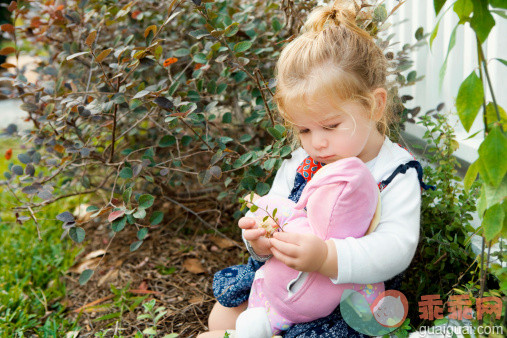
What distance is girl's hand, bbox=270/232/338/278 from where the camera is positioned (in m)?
1.35

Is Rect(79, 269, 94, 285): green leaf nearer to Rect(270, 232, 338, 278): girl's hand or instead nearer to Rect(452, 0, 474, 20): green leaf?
Rect(270, 232, 338, 278): girl's hand

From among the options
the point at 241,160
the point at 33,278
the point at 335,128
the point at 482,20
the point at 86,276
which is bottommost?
the point at 33,278

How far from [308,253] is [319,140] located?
0.36m

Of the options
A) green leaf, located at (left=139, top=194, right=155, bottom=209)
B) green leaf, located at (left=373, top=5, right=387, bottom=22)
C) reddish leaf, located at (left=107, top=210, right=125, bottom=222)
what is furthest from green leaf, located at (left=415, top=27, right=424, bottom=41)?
reddish leaf, located at (left=107, top=210, right=125, bottom=222)

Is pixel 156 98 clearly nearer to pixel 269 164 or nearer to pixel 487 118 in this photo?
pixel 269 164

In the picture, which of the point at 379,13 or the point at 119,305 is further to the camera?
the point at 119,305

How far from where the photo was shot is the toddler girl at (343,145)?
4.53ft

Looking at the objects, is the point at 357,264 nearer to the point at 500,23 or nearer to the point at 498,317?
the point at 498,317

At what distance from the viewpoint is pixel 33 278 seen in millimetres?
2484

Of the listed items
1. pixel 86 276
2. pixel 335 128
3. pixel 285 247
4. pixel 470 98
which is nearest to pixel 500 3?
pixel 470 98

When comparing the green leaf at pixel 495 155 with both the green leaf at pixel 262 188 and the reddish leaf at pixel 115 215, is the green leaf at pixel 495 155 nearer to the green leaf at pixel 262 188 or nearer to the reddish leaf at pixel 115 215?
the green leaf at pixel 262 188

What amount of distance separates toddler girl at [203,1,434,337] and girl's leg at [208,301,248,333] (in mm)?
314

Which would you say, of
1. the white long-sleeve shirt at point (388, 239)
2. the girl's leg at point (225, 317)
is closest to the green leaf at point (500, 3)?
the white long-sleeve shirt at point (388, 239)

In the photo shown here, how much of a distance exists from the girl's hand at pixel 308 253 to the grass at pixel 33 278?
3.87 feet
